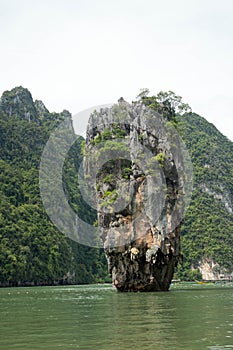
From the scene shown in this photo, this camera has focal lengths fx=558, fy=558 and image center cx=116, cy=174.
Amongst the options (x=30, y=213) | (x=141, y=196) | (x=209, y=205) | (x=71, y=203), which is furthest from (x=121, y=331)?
(x=209, y=205)

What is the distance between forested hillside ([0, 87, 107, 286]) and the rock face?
32123mm

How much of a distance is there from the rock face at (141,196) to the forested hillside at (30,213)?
1265 inches

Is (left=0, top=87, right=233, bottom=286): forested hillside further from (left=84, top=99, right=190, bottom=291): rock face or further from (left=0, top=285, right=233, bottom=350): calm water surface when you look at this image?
(left=0, top=285, right=233, bottom=350): calm water surface

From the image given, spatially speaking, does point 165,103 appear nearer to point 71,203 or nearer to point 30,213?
point 30,213

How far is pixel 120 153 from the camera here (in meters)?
34.8

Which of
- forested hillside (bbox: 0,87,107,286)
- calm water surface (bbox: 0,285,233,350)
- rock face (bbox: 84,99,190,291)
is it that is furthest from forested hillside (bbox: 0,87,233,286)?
calm water surface (bbox: 0,285,233,350)

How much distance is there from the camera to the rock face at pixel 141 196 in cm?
3178

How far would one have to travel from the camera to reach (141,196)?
1284 inches

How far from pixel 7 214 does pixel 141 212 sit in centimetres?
4206

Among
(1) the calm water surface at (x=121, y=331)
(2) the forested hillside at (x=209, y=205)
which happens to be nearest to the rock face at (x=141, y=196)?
(1) the calm water surface at (x=121, y=331)

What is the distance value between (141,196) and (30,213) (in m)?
48.0

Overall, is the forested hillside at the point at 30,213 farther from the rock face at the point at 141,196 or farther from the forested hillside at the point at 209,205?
the rock face at the point at 141,196

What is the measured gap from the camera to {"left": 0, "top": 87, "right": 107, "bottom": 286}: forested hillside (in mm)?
67600

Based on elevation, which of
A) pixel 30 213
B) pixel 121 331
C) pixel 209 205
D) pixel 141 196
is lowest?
pixel 121 331
